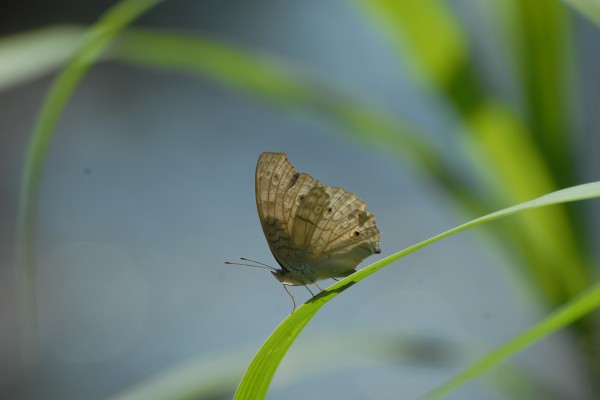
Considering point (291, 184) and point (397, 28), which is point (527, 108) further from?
point (291, 184)

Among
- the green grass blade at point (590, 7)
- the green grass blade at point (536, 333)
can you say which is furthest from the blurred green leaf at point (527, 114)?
the green grass blade at point (536, 333)

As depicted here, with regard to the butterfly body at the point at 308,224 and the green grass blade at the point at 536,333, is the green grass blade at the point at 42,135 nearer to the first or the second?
the butterfly body at the point at 308,224

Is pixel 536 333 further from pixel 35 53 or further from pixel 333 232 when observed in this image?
pixel 35 53

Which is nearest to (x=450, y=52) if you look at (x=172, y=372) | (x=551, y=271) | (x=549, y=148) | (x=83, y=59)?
(x=549, y=148)

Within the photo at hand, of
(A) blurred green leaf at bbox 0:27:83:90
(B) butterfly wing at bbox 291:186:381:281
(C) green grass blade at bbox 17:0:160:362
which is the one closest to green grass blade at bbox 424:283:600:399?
(B) butterfly wing at bbox 291:186:381:281

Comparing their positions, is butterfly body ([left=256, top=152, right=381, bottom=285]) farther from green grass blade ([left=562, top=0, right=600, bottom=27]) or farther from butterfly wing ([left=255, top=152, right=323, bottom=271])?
green grass blade ([left=562, top=0, right=600, bottom=27])

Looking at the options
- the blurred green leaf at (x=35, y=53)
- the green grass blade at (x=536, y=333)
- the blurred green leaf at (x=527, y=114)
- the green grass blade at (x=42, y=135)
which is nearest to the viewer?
the green grass blade at (x=536, y=333)

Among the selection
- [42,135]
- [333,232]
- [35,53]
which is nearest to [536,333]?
[333,232]
